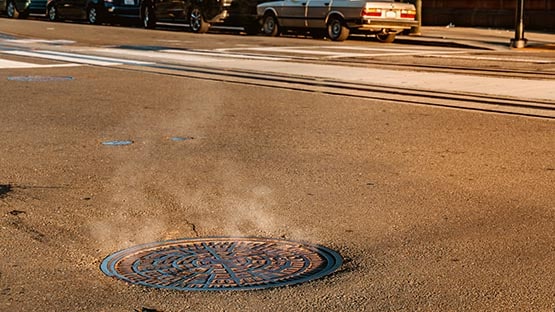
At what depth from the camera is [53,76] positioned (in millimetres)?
15984

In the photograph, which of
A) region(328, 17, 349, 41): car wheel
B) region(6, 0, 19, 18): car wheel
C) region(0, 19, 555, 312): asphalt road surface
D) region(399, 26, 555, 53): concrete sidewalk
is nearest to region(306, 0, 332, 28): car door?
region(328, 17, 349, 41): car wheel

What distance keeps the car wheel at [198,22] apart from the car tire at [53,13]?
8679 mm

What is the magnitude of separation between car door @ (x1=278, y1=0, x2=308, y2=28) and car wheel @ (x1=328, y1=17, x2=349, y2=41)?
1020mm

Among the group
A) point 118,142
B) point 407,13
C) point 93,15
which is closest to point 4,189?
point 118,142

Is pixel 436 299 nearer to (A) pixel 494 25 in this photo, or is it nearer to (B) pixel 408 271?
(B) pixel 408 271

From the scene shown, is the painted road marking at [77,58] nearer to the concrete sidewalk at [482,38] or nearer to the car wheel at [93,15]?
the concrete sidewalk at [482,38]

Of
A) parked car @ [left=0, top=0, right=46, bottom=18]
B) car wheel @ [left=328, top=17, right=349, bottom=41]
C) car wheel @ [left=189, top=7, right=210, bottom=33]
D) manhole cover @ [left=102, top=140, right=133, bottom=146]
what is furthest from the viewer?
parked car @ [left=0, top=0, right=46, bottom=18]

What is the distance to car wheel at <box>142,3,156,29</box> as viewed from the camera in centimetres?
3388

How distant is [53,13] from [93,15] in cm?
282

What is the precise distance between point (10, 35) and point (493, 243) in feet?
80.3

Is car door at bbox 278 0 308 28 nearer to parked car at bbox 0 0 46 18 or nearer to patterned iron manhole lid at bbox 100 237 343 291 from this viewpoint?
parked car at bbox 0 0 46 18

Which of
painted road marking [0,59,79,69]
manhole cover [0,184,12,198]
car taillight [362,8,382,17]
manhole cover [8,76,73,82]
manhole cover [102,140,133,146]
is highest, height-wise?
manhole cover [0,184,12,198]

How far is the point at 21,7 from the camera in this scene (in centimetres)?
4200

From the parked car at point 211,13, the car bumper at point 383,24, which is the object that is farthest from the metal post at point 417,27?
the parked car at point 211,13
